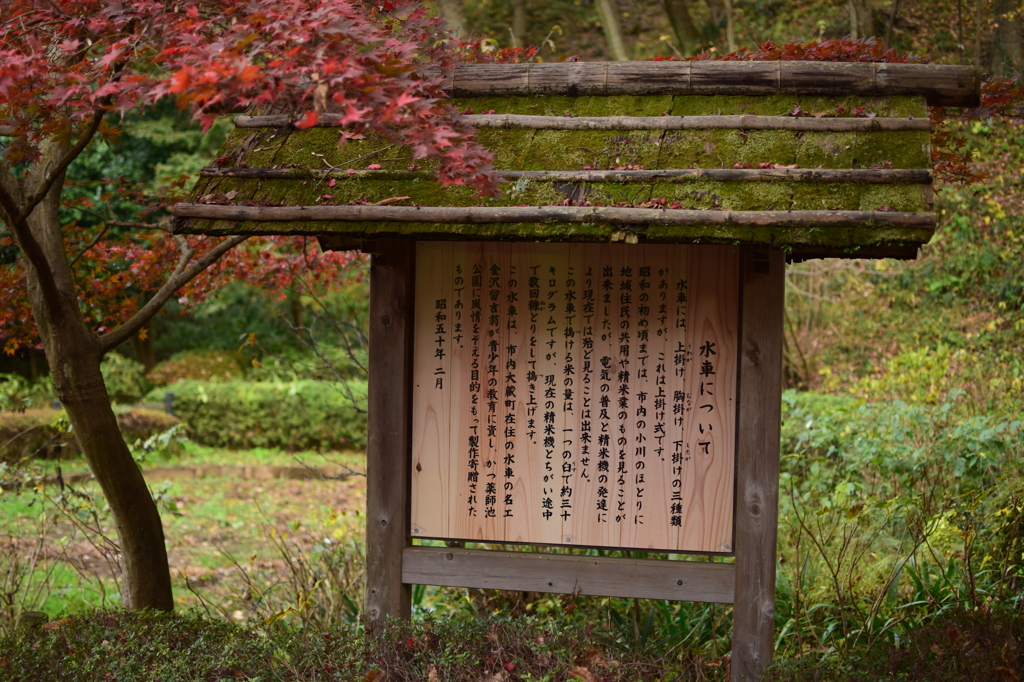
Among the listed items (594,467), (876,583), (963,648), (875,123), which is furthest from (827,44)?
(876,583)

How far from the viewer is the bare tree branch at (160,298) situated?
373 cm

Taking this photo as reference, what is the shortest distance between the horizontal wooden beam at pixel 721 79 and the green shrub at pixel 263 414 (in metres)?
9.05

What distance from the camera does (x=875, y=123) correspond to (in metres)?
2.97

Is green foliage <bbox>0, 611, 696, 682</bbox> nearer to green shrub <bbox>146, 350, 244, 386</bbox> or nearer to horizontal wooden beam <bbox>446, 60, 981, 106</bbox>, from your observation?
horizontal wooden beam <bbox>446, 60, 981, 106</bbox>

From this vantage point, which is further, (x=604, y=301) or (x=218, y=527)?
(x=218, y=527)

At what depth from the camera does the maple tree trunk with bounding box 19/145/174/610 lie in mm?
3561

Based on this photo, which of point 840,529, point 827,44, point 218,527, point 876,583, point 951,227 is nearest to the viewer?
point 827,44

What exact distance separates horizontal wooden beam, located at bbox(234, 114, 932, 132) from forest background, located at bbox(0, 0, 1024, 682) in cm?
90

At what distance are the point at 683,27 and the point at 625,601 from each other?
8049mm

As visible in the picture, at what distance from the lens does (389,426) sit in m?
3.48

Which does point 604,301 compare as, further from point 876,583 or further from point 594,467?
point 876,583

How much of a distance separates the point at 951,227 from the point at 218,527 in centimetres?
952

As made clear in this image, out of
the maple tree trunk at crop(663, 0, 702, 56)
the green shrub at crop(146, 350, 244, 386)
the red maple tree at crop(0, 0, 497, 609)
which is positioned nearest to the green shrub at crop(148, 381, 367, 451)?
the green shrub at crop(146, 350, 244, 386)

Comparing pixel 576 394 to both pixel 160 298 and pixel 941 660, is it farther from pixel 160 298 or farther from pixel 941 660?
pixel 160 298
